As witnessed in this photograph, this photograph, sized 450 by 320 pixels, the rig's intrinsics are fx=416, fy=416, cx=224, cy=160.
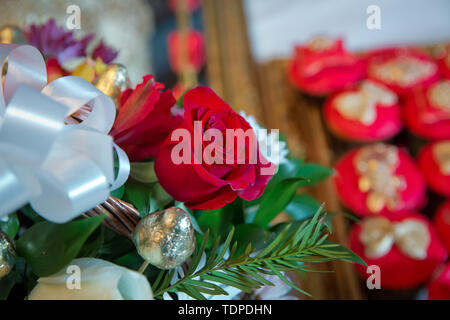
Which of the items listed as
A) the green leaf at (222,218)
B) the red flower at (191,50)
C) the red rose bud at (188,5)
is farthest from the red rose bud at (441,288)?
the red rose bud at (188,5)

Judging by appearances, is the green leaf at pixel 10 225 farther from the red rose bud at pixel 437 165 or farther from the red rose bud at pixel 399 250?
the red rose bud at pixel 437 165

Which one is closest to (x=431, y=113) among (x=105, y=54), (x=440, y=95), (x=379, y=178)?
(x=440, y=95)

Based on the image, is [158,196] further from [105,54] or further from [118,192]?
[105,54]

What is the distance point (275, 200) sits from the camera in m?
0.30

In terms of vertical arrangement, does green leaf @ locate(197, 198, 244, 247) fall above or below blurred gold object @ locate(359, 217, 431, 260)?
above

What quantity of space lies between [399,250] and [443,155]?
0.64 ft

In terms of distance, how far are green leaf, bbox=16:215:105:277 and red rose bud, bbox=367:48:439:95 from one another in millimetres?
677

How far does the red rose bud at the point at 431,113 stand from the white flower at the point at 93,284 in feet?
2.09

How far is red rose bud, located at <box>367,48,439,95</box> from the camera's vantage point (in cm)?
76

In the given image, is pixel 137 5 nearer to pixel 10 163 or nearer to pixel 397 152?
pixel 397 152

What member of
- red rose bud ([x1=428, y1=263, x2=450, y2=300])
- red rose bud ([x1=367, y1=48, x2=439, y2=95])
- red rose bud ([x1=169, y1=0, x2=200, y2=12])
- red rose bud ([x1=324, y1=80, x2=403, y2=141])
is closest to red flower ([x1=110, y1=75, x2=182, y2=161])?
red rose bud ([x1=428, y1=263, x2=450, y2=300])

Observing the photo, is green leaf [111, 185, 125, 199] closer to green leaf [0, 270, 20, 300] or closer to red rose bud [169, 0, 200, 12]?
green leaf [0, 270, 20, 300]

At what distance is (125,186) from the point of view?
260 mm
